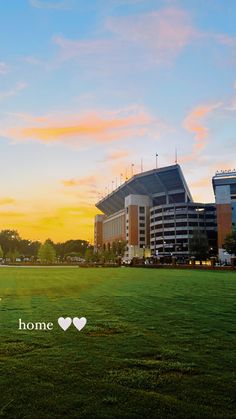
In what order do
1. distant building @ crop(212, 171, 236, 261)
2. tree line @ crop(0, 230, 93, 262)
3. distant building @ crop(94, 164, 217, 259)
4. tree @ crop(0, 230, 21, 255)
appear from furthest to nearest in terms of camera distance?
1. tree @ crop(0, 230, 21, 255)
2. tree line @ crop(0, 230, 93, 262)
3. distant building @ crop(94, 164, 217, 259)
4. distant building @ crop(212, 171, 236, 261)

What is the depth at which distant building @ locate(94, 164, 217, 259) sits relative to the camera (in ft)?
481

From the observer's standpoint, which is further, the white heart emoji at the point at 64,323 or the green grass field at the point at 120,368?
the white heart emoji at the point at 64,323

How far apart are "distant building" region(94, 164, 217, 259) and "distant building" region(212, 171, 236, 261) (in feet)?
45.6

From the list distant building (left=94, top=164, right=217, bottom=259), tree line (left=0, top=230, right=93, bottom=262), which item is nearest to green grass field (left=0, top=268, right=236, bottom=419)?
distant building (left=94, top=164, right=217, bottom=259)

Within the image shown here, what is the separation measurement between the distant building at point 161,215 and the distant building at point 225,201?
1389cm

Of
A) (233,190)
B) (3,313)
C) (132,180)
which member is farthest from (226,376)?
(132,180)

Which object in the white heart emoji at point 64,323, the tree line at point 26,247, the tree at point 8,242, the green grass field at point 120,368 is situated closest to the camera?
the green grass field at point 120,368

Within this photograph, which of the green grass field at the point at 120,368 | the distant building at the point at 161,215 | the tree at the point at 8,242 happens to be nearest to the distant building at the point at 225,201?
the distant building at the point at 161,215

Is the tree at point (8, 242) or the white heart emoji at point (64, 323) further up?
the tree at point (8, 242)

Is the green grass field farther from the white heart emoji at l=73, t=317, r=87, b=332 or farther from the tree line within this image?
the tree line

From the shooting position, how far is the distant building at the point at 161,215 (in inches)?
5768

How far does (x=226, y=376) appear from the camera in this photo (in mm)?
5809

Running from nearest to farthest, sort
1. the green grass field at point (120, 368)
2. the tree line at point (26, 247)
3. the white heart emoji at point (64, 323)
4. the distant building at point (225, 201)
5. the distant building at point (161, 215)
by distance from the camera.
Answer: the green grass field at point (120, 368)
the white heart emoji at point (64, 323)
the distant building at point (225, 201)
the distant building at point (161, 215)
the tree line at point (26, 247)

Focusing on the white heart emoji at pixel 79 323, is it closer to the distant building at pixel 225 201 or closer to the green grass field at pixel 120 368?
the green grass field at pixel 120 368
